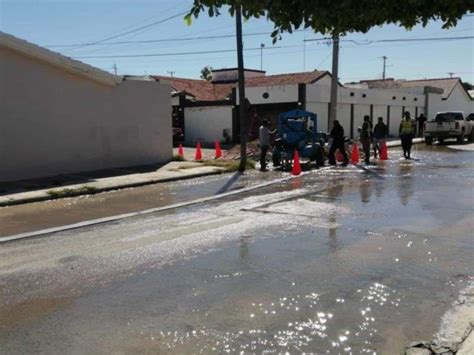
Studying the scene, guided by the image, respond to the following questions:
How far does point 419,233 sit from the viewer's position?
8.85 metres

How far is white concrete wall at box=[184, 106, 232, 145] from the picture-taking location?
34.4 meters

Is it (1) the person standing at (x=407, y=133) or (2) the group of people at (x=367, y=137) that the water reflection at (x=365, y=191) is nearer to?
(2) the group of people at (x=367, y=137)

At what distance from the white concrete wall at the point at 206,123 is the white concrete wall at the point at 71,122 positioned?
40.7 ft

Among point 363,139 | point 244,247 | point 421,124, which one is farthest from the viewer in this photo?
point 421,124

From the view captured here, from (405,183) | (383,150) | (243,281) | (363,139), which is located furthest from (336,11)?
(383,150)

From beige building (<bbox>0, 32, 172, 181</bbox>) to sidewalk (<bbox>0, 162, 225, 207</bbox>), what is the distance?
46.8 inches

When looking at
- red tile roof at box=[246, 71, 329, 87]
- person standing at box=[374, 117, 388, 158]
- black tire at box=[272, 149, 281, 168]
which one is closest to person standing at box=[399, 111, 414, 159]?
person standing at box=[374, 117, 388, 158]

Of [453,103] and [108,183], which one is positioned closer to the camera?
[108,183]

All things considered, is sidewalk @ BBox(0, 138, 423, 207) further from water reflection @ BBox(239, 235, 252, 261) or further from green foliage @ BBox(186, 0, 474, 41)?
green foliage @ BBox(186, 0, 474, 41)

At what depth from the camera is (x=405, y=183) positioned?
49.0 feet

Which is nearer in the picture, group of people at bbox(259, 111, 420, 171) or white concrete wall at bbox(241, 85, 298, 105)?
group of people at bbox(259, 111, 420, 171)

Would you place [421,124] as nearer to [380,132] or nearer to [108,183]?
[380,132]

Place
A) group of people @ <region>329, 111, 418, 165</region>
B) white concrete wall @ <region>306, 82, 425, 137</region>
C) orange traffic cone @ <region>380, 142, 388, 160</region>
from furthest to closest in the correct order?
white concrete wall @ <region>306, 82, 425, 137</region>
orange traffic cone @ <region>380, 142, 388, 160</region>
group of people @ <region>329, 111, 418, 165</region>

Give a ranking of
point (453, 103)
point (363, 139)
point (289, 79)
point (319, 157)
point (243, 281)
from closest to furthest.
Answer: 1. point (243, 281)
2. point (319, 157)
3. point (363, 139)
4. point (289, 79)
5. point (453, 103)
